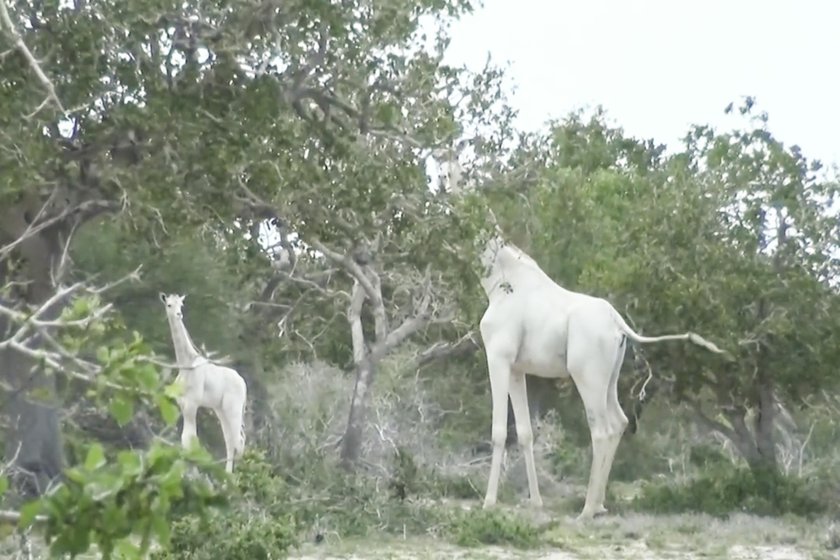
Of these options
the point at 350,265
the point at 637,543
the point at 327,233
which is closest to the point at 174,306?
the point at 350,265

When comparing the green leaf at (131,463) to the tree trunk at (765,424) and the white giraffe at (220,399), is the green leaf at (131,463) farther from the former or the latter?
the tree trunk at (765,424)

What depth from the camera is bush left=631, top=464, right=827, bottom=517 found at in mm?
14898

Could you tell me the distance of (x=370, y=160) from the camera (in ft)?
35.8

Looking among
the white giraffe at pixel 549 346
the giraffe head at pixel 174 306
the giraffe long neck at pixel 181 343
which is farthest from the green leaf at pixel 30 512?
the white giraffe at pixel 549 346

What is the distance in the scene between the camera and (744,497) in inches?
596

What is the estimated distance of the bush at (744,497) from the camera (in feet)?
48.9

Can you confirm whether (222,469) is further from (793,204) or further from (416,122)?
(793,204)

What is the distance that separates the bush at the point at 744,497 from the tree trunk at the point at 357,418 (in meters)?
2.82

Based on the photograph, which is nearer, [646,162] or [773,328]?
[773,328]

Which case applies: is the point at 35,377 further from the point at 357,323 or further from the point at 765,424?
the point at 765,424

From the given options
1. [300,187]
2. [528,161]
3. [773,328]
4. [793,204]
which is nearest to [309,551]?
[300,187]

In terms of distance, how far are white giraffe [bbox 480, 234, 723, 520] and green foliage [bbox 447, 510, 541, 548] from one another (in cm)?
219

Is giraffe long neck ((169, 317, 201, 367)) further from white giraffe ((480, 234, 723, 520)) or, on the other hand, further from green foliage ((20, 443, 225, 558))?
green foliage ((20, 443, 225, 558))

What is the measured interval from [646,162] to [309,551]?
20977 mm
